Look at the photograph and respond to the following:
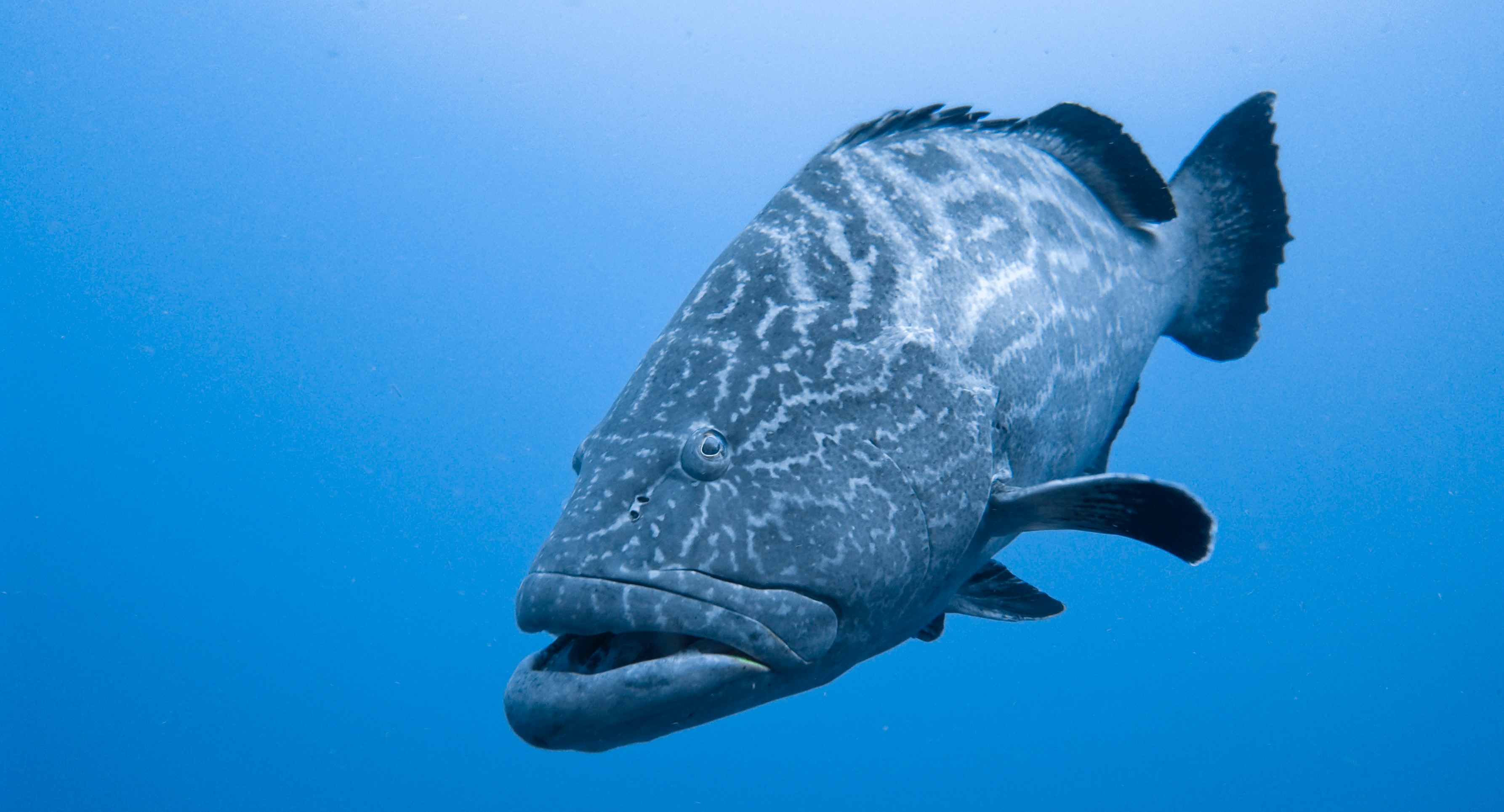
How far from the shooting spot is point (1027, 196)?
3.12 metres

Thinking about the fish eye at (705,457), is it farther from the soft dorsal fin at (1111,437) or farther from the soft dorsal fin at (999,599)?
the soft dorsal fin at (1111,437)

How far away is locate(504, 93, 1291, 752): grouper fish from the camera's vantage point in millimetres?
1812

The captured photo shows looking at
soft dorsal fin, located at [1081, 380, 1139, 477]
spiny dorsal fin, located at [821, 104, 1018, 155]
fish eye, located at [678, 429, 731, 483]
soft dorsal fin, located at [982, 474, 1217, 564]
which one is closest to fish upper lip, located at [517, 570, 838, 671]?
fish eye, located at [678, 429, 731, 483]

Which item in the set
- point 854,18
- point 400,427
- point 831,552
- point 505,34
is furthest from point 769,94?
point 831,552

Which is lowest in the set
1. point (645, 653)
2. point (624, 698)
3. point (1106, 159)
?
point (624, 698)

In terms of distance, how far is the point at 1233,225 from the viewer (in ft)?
13.5

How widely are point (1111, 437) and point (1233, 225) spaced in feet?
4.88

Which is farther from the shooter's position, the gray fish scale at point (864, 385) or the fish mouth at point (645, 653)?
A: the gray fish scale at point (864, 385)

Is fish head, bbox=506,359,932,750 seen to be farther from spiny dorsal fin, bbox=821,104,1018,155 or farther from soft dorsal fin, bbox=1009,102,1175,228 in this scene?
soft dorsal fin, bbox=1009,102,1175,228

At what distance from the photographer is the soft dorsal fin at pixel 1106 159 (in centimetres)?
364

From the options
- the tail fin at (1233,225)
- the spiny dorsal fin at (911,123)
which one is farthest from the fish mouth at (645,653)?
the tail fin at (1233,225)

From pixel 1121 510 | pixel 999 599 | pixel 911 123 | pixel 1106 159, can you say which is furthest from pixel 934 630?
pixel 1106 159

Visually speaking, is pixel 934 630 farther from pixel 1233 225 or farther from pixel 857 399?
pixel 1233 225

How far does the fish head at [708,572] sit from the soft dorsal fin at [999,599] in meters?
1.03
